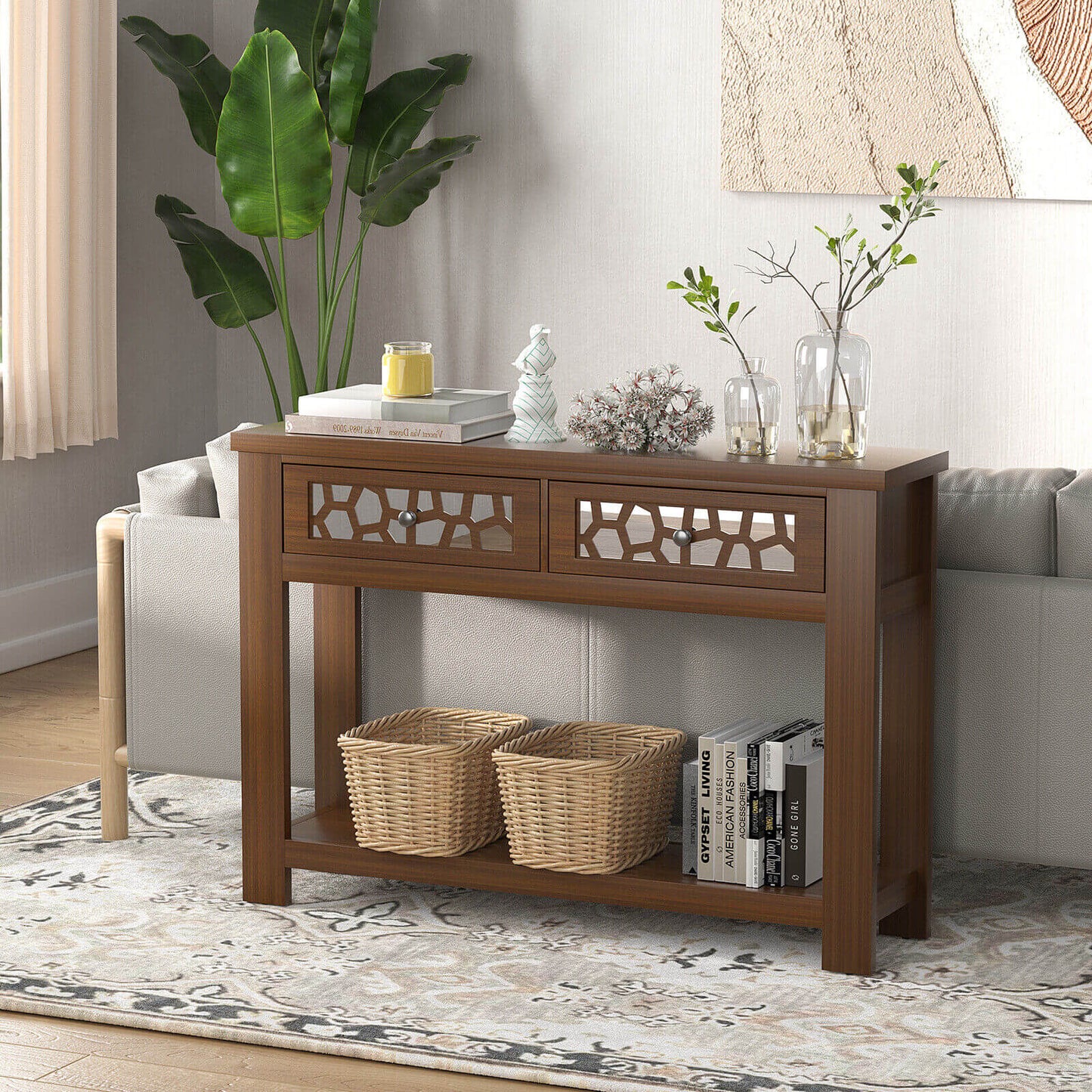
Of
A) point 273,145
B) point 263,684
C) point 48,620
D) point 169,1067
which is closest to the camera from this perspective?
point 169,1067

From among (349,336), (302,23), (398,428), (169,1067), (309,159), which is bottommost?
(169,1067)

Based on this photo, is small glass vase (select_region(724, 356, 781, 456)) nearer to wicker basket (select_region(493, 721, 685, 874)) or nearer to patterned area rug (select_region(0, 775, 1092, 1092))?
wicker basket (select_region(493, 721, 685, 874))

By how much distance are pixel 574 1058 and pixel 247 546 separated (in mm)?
1071

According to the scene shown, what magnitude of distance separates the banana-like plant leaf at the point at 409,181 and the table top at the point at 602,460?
2.55 metres

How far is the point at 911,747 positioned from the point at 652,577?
519 mm

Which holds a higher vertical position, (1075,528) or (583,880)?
(1075,528)

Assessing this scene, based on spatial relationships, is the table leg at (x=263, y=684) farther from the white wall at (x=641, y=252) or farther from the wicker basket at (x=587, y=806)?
the white wall at (x=641, y=252)

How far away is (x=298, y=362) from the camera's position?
5.49 meters

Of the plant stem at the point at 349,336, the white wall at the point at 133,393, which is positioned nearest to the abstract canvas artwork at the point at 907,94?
the plant stem at the point at 349,336

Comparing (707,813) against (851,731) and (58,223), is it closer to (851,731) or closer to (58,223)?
(851,731)

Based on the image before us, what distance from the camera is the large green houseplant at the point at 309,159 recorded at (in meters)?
5.00

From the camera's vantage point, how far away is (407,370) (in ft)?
9.56

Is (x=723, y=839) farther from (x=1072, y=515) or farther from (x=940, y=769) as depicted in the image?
(x=1072, y=515)

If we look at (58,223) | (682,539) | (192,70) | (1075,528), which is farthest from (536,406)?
(192,70)
